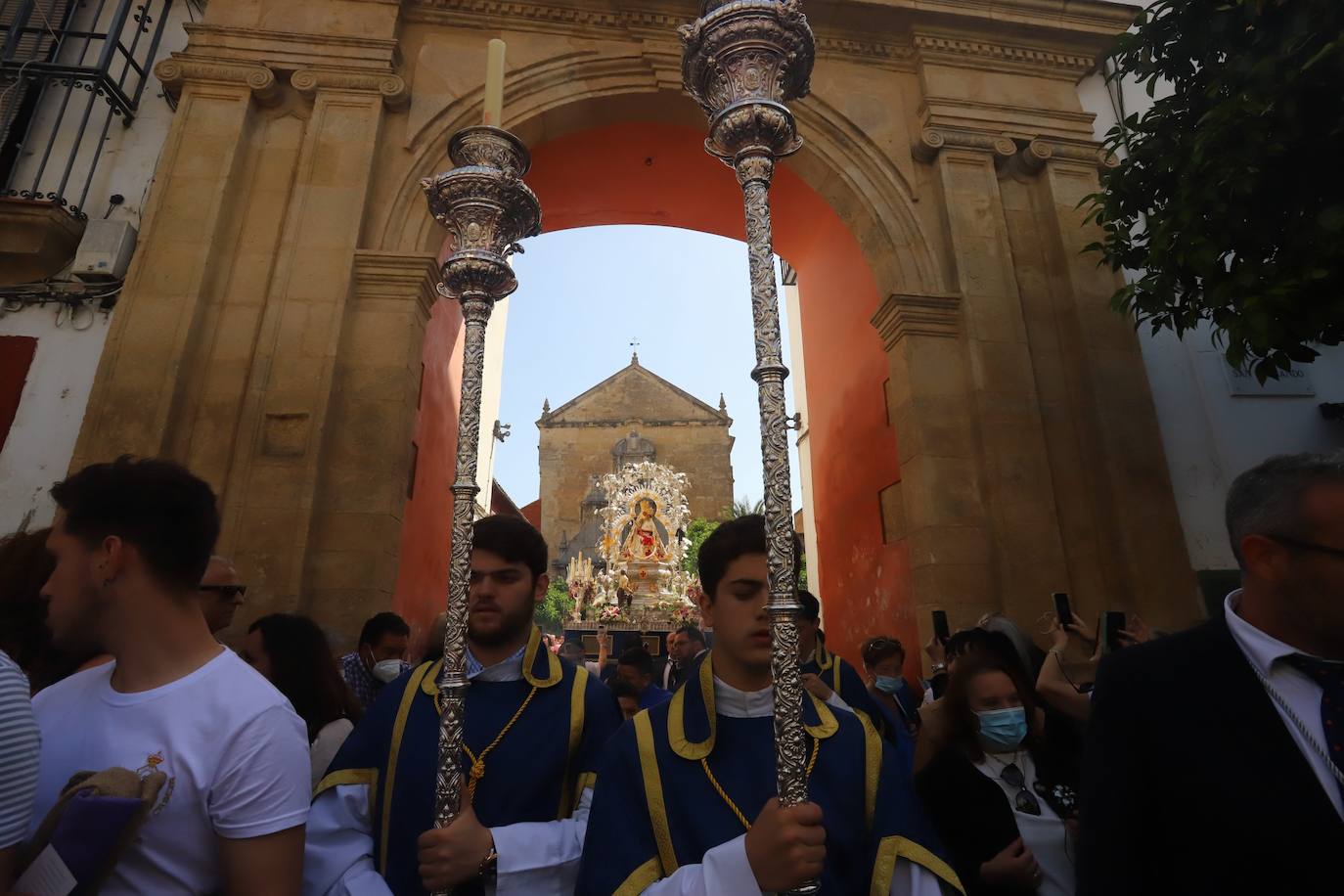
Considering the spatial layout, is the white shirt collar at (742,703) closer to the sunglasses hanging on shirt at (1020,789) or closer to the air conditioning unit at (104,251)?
the sunglasses hanging on shirt at (1020,789)

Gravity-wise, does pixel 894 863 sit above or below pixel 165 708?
below

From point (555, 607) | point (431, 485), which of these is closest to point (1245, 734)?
point (431, 485)

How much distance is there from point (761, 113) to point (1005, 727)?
2024 mm

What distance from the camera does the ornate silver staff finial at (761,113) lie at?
Answer: 1.52 m

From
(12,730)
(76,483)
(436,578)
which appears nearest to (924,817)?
(12,730)

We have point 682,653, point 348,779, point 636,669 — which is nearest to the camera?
point 348,779

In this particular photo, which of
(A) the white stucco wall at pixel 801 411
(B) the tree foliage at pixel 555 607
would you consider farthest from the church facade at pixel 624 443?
(A) the white stucco wall at pixel 801 411

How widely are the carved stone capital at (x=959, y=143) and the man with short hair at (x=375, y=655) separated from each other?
20.9 ft

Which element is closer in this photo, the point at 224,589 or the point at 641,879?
the point at 641,879

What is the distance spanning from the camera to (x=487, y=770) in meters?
1.96

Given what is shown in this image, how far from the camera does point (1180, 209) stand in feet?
14.7

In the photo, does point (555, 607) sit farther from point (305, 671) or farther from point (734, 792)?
point (734, 792)

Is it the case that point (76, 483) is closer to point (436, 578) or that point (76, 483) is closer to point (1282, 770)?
point (1282, 770)

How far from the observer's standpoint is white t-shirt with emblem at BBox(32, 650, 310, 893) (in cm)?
130
